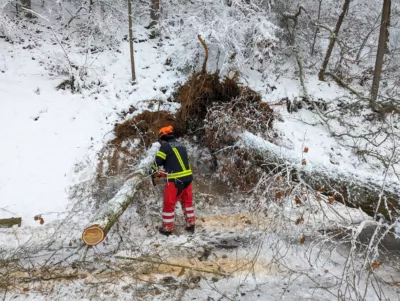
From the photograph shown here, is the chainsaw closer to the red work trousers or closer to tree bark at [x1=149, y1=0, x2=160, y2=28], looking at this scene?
the red work trousers

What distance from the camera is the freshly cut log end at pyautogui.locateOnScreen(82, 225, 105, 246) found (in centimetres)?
386

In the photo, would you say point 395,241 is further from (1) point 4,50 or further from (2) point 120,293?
(1) point 4,50

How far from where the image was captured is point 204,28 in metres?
9.56

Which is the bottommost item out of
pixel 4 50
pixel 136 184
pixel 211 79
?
pixel 136 184

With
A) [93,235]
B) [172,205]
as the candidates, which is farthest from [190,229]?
[93,235]

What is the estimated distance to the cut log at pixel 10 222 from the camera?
16.9 feet

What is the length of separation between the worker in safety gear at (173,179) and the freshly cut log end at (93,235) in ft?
4.41

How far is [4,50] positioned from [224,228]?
8553mm

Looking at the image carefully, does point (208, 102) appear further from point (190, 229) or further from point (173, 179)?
point (190, 229)

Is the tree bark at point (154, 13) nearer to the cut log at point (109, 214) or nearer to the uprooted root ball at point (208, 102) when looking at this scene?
the uprooted root ball at point (208, 102)

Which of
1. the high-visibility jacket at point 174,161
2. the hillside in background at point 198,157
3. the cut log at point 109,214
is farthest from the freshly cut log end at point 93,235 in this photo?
the high-visibility jacket at point 174,161

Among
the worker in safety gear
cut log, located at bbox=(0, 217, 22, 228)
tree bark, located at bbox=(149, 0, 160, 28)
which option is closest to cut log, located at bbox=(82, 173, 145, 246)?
the worker in safety gear

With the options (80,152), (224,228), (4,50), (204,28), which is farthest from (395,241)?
(4,50)

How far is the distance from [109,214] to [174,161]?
1.36 m
